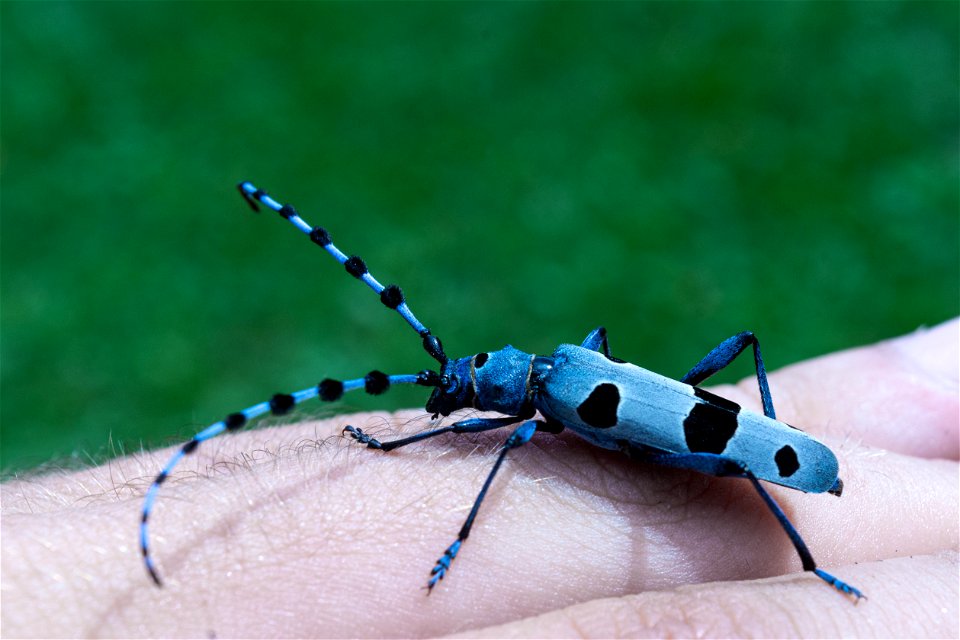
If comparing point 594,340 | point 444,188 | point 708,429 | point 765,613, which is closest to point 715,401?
point 708,429

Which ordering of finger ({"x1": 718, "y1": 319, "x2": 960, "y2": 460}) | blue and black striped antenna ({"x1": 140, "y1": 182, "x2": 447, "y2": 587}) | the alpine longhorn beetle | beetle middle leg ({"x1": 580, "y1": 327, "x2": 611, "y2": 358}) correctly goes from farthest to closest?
finger ({"x1": 718, "y1": 319, "x2": 960, "y2": 460}) → beetle middle leg ({"x1": 580, "y1": 327, "x2": 611, "y2": 358}) → the alpine longhorn beetle → blue and black striped antenna ({"x1": 140, "y1": 182, "x2": 447, "y2": 587})

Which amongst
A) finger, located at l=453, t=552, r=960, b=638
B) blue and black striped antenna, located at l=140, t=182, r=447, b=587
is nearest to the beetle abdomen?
finger, located at l=453, t=552, r=960, b=638

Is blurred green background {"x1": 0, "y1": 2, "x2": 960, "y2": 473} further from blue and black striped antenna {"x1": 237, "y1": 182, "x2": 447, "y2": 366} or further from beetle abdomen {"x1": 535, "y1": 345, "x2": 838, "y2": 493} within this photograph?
beetle abdomen {"x1": 535, "y1": 345, "x2": 838, "y2": 493}

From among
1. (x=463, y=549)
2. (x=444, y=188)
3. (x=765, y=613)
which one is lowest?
(x=765, y=613)

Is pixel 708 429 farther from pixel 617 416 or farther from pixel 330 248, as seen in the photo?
pixel 330 248

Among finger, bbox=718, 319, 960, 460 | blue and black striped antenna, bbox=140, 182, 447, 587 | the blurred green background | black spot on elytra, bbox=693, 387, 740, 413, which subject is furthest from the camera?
the blurred green background

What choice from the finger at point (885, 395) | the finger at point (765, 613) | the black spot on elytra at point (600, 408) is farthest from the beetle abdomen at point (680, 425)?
the finger at point (885, 395)

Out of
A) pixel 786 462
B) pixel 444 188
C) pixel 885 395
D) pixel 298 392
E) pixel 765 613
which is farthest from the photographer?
pixel 444 188
